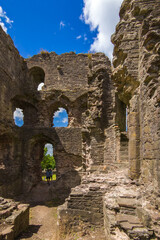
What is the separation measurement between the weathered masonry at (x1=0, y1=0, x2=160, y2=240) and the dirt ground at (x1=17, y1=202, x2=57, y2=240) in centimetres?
185

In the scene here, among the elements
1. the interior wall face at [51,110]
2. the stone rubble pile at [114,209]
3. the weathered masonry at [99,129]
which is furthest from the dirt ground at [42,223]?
the interior wall face at [51,110]

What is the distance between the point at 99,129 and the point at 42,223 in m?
5.22

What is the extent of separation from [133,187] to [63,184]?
8240 mm

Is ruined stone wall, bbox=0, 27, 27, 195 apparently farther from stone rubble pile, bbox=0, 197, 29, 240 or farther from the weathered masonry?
stone rubble pile, bbox=0, 197, 29, 240

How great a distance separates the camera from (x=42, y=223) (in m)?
7.74

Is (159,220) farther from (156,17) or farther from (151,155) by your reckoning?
(156,17)

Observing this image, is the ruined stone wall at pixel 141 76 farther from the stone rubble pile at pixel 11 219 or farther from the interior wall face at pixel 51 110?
the stone rubble pile at pixel 11 219

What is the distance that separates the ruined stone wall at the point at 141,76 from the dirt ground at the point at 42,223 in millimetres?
3589

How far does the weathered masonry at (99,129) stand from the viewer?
396 cm

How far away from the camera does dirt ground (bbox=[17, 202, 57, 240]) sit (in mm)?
6021

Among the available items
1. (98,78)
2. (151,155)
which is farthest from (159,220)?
(98,78)

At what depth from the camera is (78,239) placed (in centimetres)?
431

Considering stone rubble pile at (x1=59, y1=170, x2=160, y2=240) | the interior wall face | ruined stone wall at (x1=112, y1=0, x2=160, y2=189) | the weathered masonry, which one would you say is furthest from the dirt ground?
ruined stone wall at (x1=112, y1=0, x2=160, y2=189)

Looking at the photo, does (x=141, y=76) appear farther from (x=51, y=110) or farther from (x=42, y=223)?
(x=51, y=110)
